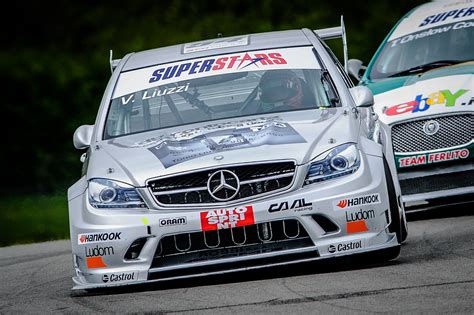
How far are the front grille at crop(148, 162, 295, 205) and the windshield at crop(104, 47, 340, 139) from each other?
4.03ft

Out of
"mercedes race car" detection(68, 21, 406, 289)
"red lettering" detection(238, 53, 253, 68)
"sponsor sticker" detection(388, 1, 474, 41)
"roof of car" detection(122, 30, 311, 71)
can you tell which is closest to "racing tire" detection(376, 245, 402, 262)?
"mercedes race car" detection(68, 21, 406, 289)

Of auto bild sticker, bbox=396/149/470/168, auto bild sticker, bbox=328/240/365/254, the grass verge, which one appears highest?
auto bild sticker, bbox=328/240/365/254

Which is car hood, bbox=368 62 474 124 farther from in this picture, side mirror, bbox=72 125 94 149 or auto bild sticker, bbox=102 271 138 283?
auto bild sticker, bbox=102 271 138 283

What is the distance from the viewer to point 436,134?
12.3m

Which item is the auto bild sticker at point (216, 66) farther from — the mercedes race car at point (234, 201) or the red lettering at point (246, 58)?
Result: the mercedes race car at point (234, 201)

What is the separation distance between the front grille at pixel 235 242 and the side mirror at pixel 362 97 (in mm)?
1511

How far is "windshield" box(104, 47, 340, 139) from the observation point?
32.8 feet

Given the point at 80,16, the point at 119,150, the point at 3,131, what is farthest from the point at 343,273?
the point at 80,16

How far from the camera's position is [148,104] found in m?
10.2

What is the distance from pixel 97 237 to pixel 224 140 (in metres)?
1.02

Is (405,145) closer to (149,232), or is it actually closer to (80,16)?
(149,232)

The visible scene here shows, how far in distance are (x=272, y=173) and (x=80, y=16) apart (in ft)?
80.2

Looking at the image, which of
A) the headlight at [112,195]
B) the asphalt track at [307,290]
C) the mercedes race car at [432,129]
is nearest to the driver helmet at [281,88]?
the asphalt track at [307,290]

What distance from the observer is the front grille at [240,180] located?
8617mm
